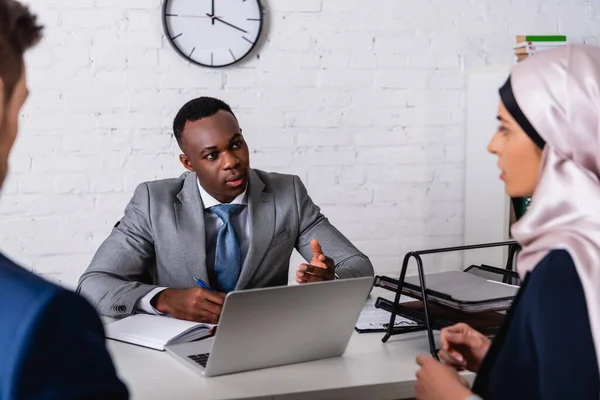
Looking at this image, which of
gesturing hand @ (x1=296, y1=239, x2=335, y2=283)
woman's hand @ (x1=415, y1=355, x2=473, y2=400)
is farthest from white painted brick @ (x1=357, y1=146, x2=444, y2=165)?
woman's hand @ (x1=415, y1=355, x2=473, y2=400)

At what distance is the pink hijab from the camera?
101cm

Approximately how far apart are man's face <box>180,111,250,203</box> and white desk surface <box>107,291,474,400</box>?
0.71 m

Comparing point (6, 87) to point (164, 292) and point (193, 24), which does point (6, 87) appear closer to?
point (164, 292)

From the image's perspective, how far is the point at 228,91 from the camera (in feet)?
10.2

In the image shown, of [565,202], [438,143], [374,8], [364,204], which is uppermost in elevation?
[374,8]

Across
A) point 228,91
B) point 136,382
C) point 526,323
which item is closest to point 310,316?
point 136,382

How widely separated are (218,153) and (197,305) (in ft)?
1.85

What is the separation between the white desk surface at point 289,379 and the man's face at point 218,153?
71cm

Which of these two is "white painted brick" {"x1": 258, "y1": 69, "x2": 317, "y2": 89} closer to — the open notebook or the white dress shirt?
the white dress shirt

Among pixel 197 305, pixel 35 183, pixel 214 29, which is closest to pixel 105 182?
pixel 35 183

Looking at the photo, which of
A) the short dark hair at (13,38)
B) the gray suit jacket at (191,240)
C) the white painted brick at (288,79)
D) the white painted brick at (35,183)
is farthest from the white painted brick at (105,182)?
the short dark hair at (13,38)

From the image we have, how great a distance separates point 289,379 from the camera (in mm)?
1395

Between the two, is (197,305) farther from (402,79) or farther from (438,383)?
(402,79)

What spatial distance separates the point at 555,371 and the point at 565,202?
23cm
